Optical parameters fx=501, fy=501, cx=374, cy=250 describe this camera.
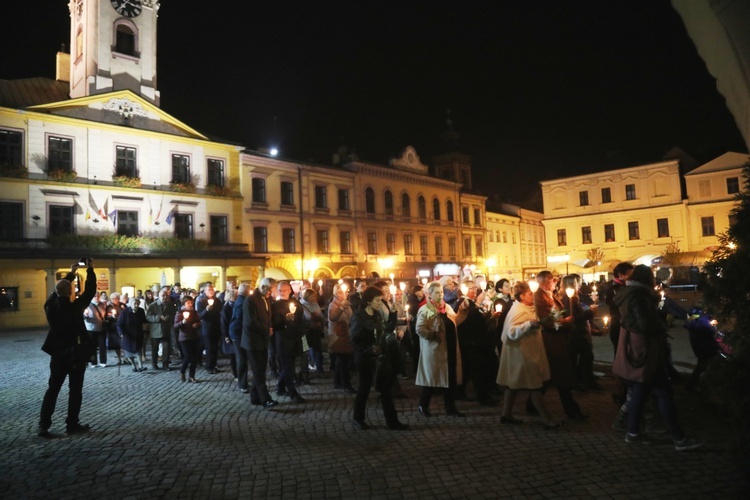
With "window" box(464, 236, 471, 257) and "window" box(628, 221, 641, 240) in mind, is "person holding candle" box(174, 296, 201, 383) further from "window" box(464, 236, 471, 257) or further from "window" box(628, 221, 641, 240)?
"window" box(628, 221, 641, 240)

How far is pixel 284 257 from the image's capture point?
35.1 meters

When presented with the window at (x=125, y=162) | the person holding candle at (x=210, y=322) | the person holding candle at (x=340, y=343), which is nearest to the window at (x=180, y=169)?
the window at (x=125, y=162)

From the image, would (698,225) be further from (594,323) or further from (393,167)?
(594,323)

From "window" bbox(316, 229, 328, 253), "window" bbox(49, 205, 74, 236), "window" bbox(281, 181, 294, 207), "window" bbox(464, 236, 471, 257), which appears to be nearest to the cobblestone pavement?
"window" bbox(49, 205, 74, 236)

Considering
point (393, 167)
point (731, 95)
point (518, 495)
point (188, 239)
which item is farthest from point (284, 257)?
point (731, 95)

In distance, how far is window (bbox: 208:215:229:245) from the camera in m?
32.3

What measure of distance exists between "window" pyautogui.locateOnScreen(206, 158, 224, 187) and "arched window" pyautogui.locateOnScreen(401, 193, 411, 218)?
16.7 m

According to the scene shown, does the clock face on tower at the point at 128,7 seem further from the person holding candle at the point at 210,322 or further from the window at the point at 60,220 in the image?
the person holding candle at the point at 210,322

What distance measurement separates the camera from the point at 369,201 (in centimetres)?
4153

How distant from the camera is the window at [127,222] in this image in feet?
93.4

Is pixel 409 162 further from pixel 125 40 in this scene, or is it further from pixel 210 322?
pixel 210 322

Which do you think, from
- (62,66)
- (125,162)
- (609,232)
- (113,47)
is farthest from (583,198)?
(62,66)

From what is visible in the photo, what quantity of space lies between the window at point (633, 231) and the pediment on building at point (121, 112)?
3718 centimetres

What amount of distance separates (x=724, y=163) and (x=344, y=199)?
30.9 meters
